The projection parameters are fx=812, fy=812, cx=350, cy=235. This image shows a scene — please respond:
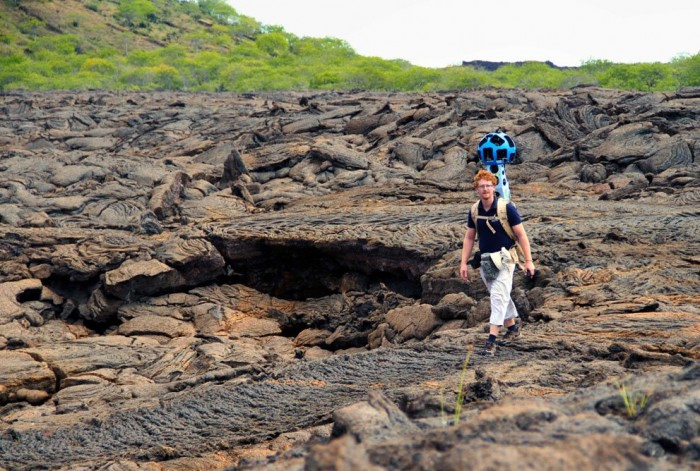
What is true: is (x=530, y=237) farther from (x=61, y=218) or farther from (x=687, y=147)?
(x=61, y=218)

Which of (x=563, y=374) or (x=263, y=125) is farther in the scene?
(x=263, y=125)

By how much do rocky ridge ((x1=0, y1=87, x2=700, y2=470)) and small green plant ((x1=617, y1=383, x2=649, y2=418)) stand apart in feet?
0.11

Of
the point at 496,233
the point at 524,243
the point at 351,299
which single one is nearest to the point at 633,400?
the point at 524,243

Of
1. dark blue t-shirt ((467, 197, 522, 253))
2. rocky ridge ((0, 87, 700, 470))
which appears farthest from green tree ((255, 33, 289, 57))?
dark blue t-shirt ((467, 197, 522, 253))

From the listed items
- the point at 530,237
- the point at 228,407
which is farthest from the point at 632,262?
the point at 228,407

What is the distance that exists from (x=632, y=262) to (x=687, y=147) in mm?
9928

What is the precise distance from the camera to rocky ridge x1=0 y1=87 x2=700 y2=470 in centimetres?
476

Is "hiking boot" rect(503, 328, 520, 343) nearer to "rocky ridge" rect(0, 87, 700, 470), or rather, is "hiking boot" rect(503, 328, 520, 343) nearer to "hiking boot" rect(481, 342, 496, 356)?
"rocky ridge" rect(0, 87, 700, 470)

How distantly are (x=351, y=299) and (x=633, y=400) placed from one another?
10.5 m

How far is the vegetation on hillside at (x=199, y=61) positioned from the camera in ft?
203

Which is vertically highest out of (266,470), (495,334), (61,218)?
(266,470)

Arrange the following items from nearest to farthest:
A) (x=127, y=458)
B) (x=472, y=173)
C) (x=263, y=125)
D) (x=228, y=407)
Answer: (x=127, y=458) → (x=228, y=407) → (x=472, y=173) → (x=263, y=125)

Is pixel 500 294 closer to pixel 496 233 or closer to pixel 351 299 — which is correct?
pixel 496 233

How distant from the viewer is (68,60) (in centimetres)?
8894
